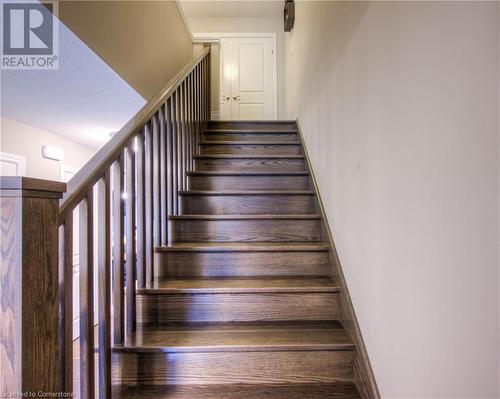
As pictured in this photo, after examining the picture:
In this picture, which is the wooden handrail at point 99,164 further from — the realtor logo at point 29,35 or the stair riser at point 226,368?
the stair riser at point 226,368

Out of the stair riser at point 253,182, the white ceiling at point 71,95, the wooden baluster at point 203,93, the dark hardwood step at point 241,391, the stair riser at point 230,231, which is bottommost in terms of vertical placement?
the dark hardwood step at point 241,391

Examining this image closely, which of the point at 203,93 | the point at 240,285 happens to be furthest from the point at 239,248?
the point at 203,93

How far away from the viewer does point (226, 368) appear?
1.31 m

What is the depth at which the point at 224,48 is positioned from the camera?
16.0 feet

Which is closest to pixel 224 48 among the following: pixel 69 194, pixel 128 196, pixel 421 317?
pixel 128 196

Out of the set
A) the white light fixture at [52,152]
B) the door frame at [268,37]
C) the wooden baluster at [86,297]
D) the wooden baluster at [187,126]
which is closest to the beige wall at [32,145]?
the white light fixture at [52,152]

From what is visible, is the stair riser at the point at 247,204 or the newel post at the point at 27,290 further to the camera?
the stair riser at the point at 247,204

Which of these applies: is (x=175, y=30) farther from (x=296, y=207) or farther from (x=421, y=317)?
(x=421, y=317)

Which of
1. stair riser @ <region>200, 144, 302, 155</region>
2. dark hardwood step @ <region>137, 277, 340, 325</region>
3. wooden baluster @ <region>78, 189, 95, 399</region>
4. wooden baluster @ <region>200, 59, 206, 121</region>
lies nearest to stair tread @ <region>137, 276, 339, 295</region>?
dark hardwood step @ <region>137, 277, 340, 325</region>

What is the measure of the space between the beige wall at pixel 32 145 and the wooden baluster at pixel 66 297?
86.2 inches

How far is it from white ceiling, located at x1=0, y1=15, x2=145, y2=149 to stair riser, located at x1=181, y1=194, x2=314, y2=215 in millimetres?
904

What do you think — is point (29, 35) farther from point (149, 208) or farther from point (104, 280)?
point (104, 280)

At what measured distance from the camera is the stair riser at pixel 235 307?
1.51 metres

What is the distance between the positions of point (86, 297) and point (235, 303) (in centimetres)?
70
